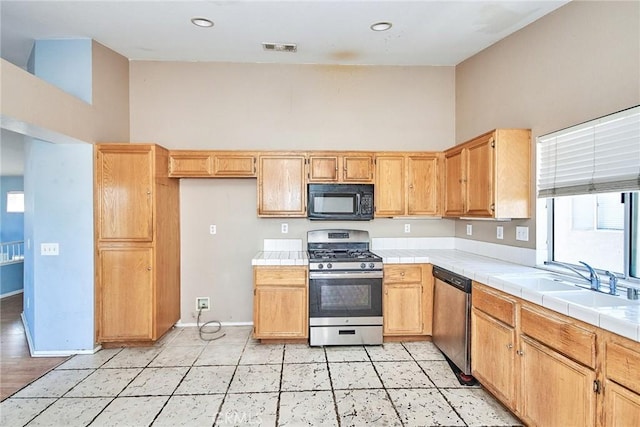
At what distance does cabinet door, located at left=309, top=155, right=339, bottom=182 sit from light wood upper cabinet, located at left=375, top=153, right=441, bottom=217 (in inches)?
19.3

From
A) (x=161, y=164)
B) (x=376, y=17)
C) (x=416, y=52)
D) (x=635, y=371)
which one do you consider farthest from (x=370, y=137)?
(x=635, y=371)

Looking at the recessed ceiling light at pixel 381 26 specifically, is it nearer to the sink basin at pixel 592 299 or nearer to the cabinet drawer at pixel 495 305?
the cabinet drawer at pixel 495 305

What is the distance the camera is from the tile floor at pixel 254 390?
2258mm

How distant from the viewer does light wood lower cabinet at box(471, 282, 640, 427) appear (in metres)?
1.49

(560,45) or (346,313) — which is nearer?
(560,45)

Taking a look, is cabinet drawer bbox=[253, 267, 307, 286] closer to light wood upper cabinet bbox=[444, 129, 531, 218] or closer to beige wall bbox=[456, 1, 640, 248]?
light wood upper cabinet bbox=[444, 129, 531, 218]

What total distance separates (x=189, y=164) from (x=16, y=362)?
2.45 m

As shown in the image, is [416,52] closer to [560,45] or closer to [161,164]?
[560,45]

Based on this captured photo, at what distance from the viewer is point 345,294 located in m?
3.36

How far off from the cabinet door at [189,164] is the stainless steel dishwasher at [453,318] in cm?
271

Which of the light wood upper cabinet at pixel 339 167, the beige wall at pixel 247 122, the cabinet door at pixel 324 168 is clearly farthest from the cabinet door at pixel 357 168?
the beige wall at pixel 247 122

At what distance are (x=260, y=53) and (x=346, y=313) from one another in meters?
2.99

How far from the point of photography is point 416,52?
367cm

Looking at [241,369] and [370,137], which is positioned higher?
[370,137]
